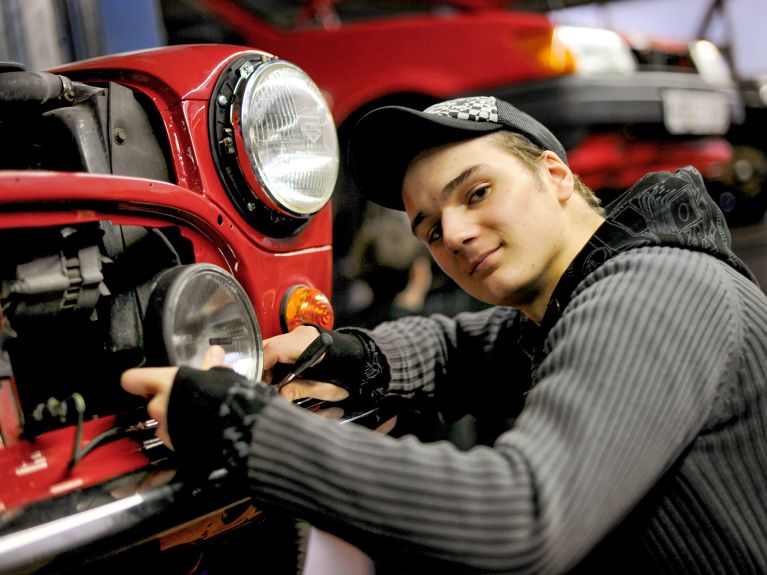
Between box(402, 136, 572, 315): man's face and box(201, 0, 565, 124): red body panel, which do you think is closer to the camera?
box(402, 136, 572, 315): man's face

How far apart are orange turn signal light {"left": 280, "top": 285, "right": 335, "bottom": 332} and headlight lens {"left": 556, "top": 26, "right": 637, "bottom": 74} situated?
1.82 meters

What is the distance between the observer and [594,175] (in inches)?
113

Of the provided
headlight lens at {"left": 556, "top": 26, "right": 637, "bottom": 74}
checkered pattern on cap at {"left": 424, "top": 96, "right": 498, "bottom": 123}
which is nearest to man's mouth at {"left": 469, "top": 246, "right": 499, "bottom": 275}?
checkered pattern on cap at {"left": 424, "top": 96, "right": 498, "bottom": 123}

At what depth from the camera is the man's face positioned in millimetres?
1164

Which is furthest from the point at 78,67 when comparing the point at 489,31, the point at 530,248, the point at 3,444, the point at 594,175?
the point at 594,175

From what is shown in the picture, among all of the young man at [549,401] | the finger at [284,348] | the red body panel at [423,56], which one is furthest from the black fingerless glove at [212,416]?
the red body panel at [423,56]

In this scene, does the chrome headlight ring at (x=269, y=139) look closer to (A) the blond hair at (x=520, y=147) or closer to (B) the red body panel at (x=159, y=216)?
(B) the red body panel at (x=159, y=216)

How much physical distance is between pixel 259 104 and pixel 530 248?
20.4 inches

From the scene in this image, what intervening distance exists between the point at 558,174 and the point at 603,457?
629mm

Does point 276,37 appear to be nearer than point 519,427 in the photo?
No

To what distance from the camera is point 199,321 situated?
1.02 meters

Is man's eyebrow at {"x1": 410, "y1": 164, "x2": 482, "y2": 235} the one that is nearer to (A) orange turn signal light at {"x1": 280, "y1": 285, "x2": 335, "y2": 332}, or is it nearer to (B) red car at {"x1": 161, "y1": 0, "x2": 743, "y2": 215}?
(A) orange turn signal light at {"x1": 280, "y1": 285, "x2": 335, "y2": 332}

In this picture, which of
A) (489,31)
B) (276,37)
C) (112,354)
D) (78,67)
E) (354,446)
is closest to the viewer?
(354,446)

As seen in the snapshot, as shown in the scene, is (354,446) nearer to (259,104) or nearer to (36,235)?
(36,235)
